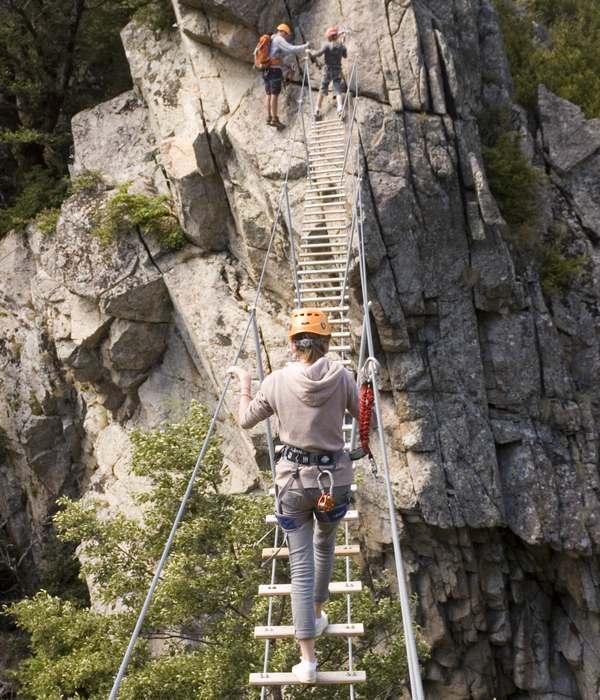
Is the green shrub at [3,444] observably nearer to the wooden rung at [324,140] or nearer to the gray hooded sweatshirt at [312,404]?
the wooden rung at [324,140]

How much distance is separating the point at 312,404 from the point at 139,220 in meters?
11.2

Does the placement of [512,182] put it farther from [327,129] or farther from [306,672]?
[306,672]

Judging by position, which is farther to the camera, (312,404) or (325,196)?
(325,196)

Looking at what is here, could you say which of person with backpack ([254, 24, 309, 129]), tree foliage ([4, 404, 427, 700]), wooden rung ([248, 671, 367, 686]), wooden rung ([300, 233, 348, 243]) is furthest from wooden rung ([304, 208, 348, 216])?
wooden rung ([248, 671, 367, 686])

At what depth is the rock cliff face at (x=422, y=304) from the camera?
40.6 ft

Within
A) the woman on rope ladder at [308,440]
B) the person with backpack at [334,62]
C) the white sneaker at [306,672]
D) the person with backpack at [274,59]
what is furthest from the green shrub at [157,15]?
the white sneaker at [306,672]

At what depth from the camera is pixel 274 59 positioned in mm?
13148

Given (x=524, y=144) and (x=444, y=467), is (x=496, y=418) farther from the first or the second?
(x=524, y=144)

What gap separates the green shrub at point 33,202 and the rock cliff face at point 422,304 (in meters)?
1.38

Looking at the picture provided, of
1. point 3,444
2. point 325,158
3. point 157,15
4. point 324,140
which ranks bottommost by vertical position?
point 3,444

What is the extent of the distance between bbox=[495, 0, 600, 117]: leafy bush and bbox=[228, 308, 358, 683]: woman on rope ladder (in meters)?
14.4

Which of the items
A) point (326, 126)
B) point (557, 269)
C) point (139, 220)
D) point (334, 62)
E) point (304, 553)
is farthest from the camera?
point (139, 220)

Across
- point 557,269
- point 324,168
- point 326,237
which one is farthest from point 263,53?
point 557,269

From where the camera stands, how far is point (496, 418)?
1298cm
